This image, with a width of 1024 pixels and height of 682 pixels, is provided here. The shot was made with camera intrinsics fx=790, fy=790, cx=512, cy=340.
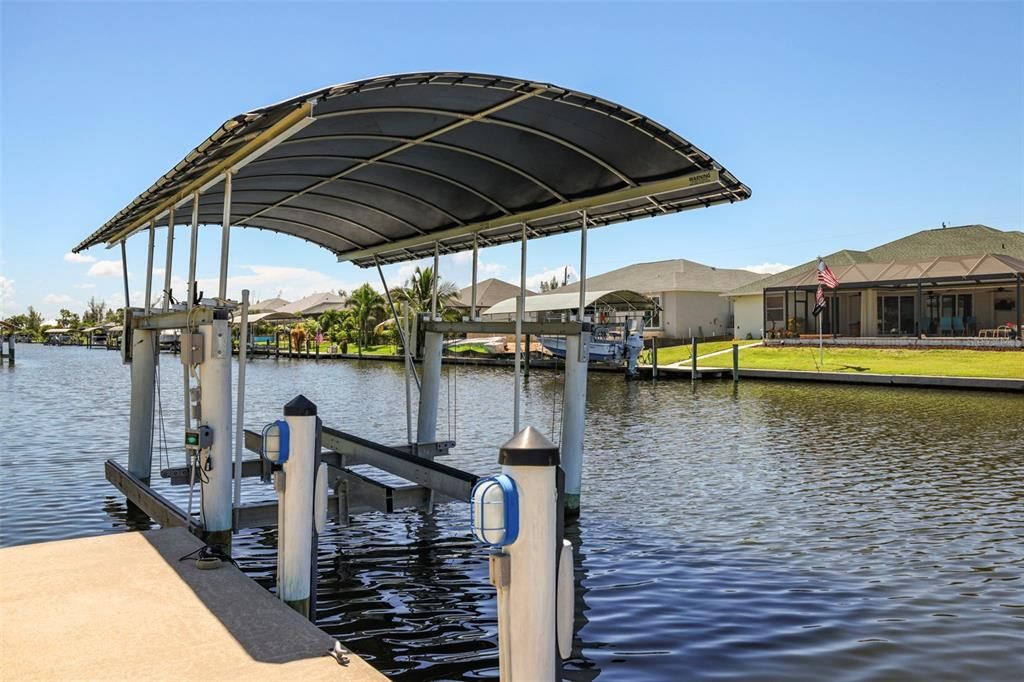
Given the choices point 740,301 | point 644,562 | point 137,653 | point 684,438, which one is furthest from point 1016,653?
point 740,301

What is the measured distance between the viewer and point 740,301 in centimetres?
5822

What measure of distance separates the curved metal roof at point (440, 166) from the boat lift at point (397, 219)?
3 centimetres

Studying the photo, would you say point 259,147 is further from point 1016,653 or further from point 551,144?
point 1016,653

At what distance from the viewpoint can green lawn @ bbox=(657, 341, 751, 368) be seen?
49056 mm

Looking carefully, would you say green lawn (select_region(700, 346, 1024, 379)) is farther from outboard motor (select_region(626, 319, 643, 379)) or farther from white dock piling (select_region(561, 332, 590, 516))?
white dock piling (select_region(561, 332, 590, 516))

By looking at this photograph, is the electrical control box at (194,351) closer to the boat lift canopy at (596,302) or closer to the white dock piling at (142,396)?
the white dock piling at (142,396)

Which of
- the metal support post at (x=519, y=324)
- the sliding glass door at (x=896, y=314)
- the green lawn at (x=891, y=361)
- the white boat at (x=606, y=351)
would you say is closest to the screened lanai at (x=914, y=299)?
the sliding glass door at (x=896, y=314)

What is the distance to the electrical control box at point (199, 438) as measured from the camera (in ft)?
24.7

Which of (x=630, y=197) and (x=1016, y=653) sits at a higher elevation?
(x=630, y=197)

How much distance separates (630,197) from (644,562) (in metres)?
4.66

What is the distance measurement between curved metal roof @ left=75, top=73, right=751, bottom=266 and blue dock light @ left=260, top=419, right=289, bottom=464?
2.53 meters

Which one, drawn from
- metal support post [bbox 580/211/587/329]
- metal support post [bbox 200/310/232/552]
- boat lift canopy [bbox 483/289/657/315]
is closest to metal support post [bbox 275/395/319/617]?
metal support post [bbox 200/310/232/552]

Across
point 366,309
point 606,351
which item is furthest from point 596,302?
point 366,309

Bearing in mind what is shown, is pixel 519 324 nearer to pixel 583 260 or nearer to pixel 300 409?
pixel 583 260
